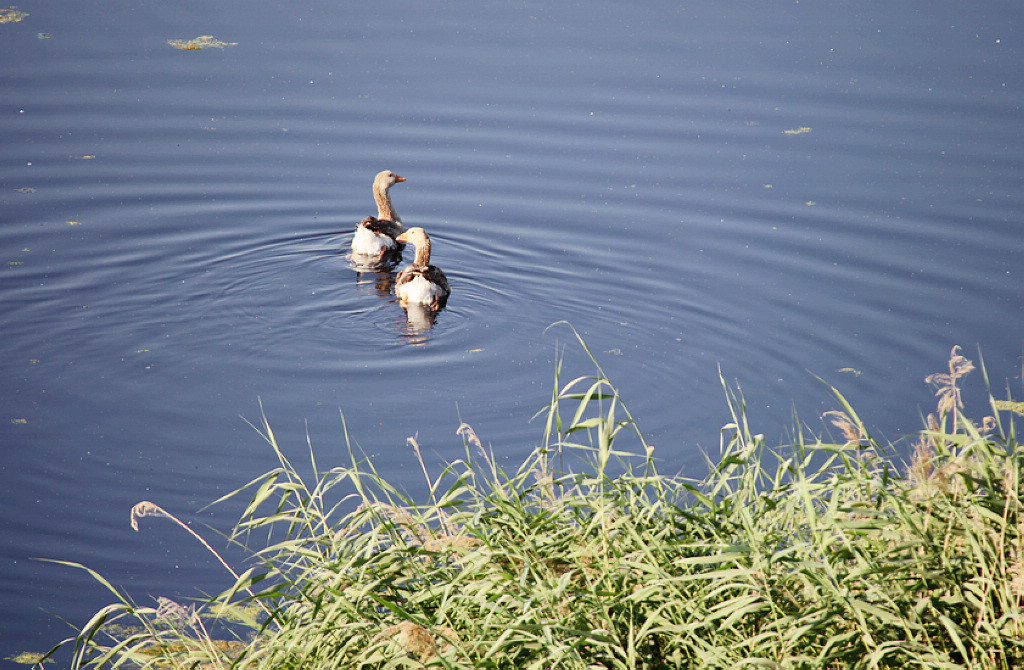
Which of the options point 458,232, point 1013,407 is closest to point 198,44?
point 458,232

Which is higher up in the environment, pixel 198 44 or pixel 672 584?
pixel 198 44

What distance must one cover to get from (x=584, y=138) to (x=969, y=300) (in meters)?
4.58

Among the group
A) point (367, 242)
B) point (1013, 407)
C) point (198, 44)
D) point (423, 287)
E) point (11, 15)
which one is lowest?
point (1013, 407)

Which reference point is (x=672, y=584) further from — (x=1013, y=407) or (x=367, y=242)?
(x=367, y=242)

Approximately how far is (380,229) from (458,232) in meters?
0.74

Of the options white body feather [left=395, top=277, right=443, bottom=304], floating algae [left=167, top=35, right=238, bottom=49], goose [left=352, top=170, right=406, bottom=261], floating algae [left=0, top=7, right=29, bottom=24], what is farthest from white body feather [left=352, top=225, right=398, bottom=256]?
floating algae [left=0, top=7, right=29, bottom=24]

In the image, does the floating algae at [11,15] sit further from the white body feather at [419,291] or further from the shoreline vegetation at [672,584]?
the shoreline vegetation at [672,584]

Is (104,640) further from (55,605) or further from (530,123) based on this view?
(530,123)

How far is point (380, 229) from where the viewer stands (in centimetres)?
895

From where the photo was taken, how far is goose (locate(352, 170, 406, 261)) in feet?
29.0

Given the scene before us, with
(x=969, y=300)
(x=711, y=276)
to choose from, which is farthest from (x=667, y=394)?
(x=969, y=300)

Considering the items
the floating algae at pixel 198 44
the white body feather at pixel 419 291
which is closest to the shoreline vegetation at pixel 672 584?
the white body feather at pixel 419 291

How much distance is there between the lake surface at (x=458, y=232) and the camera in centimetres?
603

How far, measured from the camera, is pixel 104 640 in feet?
14.5
